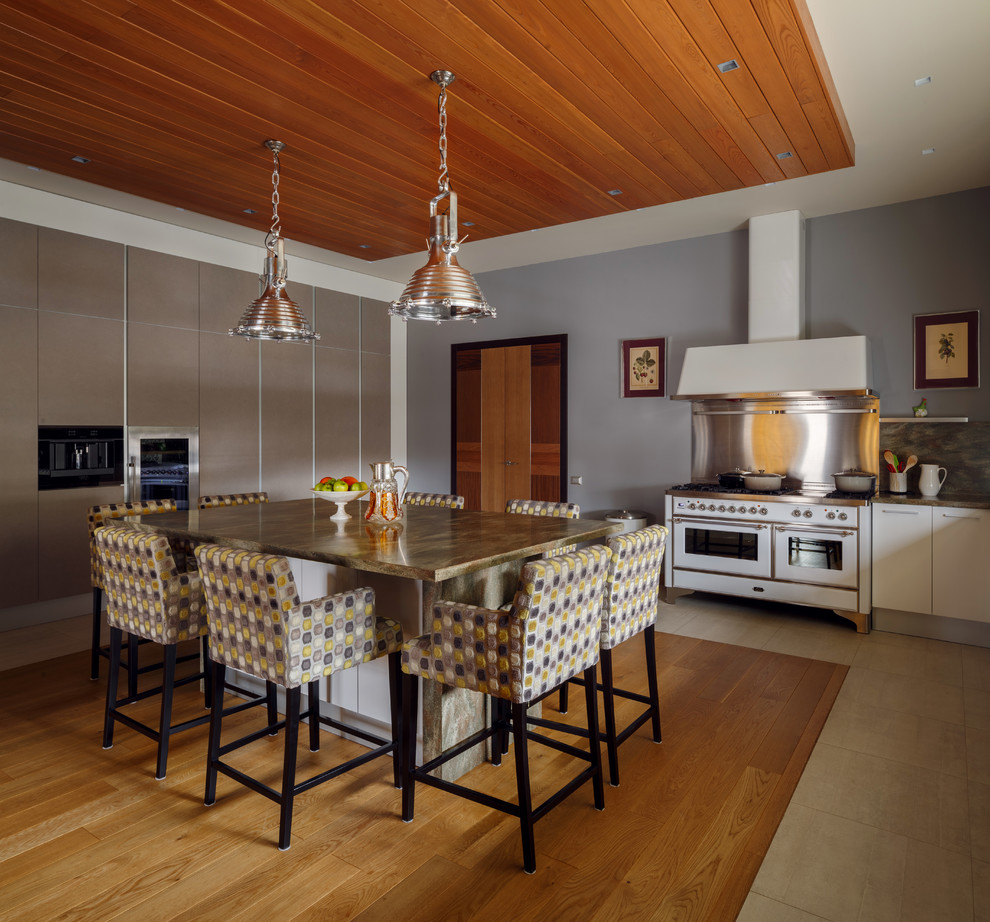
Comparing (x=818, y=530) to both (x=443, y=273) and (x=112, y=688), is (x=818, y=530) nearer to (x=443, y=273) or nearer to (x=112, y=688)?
(x=443, y=273)

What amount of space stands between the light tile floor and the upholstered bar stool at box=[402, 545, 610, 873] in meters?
0.66

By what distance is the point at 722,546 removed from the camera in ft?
15.8

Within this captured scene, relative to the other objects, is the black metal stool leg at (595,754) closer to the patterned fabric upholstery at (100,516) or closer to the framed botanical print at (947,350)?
the patterned fabric upholstery at (100,516)

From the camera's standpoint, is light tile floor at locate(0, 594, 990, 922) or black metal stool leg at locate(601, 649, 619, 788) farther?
black metal stool leg at locate(601, 649, 619, 788)

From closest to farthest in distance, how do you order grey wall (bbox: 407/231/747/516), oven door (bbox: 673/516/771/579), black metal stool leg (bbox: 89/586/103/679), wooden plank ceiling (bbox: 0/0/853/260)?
wooden plank ceiling (bbox: 0/0/853/260)
black metal stool leg (bbox: 89/586/103/679)
oven door (bbox: 673/516/771/579)
grey wall (bbox: 407/231/747/516)

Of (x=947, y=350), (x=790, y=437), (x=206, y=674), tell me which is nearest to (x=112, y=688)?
(x=206, y=674)

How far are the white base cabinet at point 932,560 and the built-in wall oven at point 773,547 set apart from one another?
11 centimetres

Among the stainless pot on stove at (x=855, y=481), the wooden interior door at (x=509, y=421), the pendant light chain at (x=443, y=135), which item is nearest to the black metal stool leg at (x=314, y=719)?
the pendant light chain at (x=443, y=135)

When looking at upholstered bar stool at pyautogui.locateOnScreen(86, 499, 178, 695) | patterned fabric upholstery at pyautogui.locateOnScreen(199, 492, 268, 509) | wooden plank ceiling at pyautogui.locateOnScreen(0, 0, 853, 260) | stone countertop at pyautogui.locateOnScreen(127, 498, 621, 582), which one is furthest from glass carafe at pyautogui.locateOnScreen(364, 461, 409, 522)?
wooden plank ceiling at pyautogui.locateOnScreen(0, 0, 853, 260)

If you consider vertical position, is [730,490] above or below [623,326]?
below

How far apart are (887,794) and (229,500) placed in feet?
11.7

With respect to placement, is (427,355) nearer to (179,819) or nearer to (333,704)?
(333,704)

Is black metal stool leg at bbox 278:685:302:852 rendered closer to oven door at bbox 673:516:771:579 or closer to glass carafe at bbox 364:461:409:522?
glass carafe at bbox 364:461:409:522

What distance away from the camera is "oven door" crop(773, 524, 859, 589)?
14.2 ft
